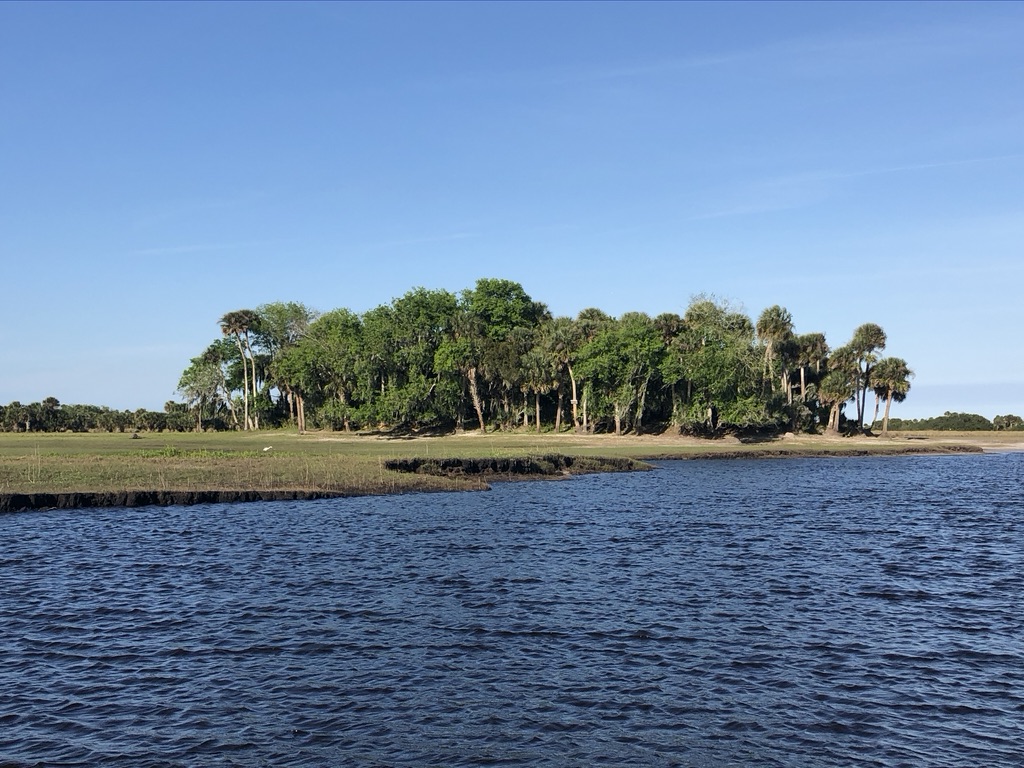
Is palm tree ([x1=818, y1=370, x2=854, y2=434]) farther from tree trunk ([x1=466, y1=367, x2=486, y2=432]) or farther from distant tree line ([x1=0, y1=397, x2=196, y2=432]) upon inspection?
distant tree line ([x1=0, y1=397, x2=196, y2=432])

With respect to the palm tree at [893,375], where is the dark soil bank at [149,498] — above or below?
below

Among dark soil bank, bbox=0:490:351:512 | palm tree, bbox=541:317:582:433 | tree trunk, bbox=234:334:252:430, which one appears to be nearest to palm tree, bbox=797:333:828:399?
palm tree, bbox=541:317:582:433

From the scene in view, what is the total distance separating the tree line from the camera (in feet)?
353

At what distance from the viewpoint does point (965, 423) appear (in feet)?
522

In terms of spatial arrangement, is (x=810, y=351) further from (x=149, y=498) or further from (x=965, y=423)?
(x=149, y=498)

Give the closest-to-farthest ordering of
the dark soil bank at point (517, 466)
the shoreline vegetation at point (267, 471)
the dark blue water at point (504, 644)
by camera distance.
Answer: the dark blue water at point (504, 644) → the shoreline vegetation at point (267, 471) → the dark soil bank at point (517, 466)

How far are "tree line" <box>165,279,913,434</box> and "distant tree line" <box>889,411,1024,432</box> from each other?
4191 centimetres

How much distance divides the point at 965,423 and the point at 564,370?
288ft

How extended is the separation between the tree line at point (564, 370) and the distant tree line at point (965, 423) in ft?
137

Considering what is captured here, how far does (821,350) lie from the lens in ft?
403

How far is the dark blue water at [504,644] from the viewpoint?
15.0 meters

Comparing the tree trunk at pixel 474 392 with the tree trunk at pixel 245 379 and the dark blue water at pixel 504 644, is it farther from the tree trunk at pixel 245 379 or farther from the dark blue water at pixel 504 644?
the dark blue water at pixel 504 644

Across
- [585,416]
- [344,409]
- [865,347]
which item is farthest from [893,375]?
[344,409]

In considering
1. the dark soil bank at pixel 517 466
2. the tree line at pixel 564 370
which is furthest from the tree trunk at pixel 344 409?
the dark soil bank at pixel 517 466
